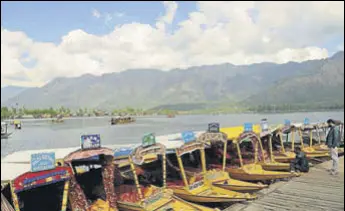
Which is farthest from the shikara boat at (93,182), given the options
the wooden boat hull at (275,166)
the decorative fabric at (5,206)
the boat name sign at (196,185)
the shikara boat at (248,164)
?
the wooden boat hull at (275,166)

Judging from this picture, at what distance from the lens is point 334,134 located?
1359 centimetres

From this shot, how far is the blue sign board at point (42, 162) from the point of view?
309 inches

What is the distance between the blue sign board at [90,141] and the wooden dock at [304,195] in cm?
471

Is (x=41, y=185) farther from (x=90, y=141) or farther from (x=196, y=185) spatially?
(x=196, y=185)

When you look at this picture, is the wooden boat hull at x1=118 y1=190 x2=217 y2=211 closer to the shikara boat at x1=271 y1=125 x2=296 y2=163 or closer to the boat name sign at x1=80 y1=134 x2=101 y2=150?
the boat name sign at x1=80 y1=134 x2=101 y2=150

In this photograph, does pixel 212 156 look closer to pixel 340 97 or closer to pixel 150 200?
pixel 150 200

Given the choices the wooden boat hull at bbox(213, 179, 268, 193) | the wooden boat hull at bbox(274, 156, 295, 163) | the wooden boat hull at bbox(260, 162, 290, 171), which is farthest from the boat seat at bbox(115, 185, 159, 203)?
the wooden boat hull at bbox(274, 156, 295, 163)

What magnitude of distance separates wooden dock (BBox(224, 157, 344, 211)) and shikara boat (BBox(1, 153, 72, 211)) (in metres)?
5.33

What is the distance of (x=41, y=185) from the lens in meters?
8.09

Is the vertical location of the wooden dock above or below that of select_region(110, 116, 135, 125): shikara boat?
below

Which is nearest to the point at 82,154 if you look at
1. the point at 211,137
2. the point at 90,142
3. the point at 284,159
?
the point at 90,142

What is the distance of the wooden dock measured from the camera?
Result: 34.9ft

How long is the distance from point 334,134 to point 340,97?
536 feet

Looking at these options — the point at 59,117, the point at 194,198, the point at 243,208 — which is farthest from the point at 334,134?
the point at 59,117
